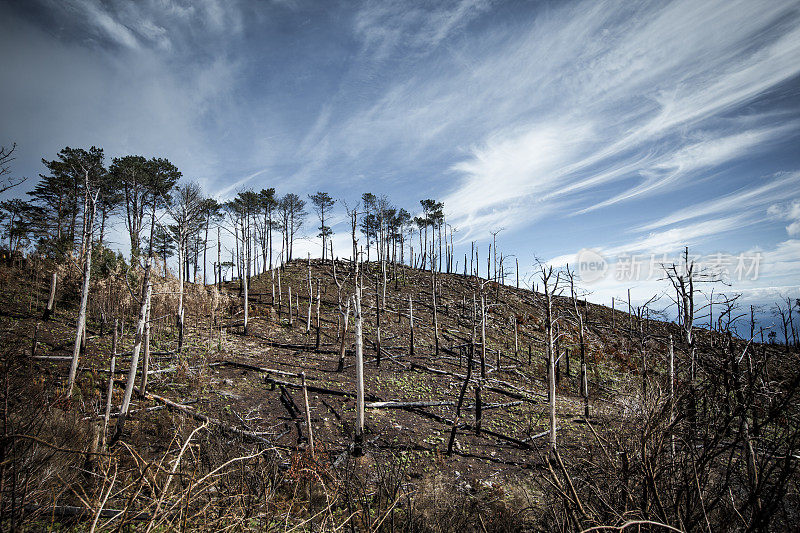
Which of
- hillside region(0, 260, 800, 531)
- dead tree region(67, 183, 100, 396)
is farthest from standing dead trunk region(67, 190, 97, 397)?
hillside region(0, 260, 800, 531)

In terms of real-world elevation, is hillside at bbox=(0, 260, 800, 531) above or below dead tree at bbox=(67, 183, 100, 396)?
below

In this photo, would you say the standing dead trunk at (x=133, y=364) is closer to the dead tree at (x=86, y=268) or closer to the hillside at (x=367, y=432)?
the hillside at (x=367, y=432)

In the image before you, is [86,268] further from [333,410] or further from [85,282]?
[333,410]

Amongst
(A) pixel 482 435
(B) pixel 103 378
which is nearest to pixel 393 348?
(A) pixel 482 435

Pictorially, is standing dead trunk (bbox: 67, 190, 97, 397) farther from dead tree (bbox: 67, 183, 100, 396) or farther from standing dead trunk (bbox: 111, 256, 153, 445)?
standing dead trunk (bbox: 111, 256, 153, 445)

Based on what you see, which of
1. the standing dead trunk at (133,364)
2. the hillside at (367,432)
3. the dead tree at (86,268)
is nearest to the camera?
the hillside at (367,432)

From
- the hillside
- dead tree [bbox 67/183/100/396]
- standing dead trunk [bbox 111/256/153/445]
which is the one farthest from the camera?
dead tree [bbox 67/183/100/396]

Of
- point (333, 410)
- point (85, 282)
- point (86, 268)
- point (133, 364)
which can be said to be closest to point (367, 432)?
point (333, 410)

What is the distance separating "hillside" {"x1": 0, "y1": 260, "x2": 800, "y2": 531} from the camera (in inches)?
111

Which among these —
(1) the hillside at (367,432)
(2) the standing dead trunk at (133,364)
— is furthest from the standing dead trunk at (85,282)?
(2) the standing dead trunk at (133,364)

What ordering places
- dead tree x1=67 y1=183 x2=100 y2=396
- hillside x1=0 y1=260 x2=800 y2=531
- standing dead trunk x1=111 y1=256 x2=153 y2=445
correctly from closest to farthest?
1. hillside x1=0 y1=260 x2=800 y2=531
2. standing dead trunk x1=111 y1=256 x2=153 y2=445
3. dead tree x1=67 y1=183 x2=100 y2=396

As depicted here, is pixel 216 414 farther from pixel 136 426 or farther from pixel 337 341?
pixel 337 341

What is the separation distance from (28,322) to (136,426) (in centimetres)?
1156

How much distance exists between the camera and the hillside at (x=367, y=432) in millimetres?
2832
